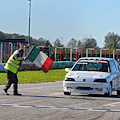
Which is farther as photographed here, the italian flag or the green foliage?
the green foliage

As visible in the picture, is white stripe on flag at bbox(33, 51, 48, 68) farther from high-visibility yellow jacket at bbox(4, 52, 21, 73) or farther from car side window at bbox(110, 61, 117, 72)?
high-visibility yellow jacket at bbox(4, 52, 21, 73)

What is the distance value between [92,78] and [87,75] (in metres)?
0.29

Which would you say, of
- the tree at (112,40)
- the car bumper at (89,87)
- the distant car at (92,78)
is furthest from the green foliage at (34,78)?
the tree at (112,40)

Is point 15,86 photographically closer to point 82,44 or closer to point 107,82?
point 107,82

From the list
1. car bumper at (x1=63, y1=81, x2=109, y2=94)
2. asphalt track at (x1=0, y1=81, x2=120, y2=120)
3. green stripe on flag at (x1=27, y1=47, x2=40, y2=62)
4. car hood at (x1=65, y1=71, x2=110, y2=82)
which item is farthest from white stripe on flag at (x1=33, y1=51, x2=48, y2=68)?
asphalt track at (x1=0, y1=81, x2=120, y2=120)

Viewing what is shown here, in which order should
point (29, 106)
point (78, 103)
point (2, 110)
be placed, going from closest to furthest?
point (2, 110) < point (29, 106) < point (78, 103)

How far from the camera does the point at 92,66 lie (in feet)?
52.7

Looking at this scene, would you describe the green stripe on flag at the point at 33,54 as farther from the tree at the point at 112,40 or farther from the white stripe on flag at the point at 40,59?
the tree at the point at 112,40

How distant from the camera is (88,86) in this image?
1461 cm

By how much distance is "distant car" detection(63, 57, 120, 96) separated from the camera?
14625mm

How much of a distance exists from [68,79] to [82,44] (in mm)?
73538

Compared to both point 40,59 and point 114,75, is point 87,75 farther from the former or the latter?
point 40,59

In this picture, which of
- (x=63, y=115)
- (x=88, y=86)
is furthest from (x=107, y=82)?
(x=63, y=115)

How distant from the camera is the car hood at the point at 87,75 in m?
14.7
